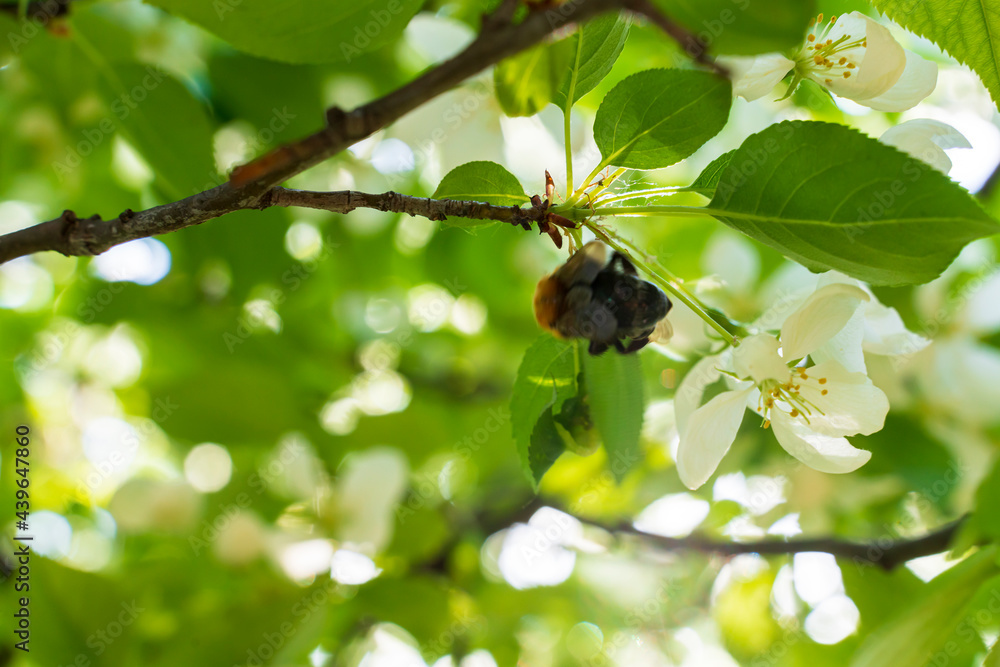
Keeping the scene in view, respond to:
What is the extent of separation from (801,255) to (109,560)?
6.12 feet

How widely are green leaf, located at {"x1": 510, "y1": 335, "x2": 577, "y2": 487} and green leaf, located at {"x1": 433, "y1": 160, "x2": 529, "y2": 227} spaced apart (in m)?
0.16

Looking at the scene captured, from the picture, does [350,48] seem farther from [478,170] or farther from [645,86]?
[645,86]

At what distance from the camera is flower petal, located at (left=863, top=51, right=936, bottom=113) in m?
0.62

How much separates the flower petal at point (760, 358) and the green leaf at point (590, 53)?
0.29m

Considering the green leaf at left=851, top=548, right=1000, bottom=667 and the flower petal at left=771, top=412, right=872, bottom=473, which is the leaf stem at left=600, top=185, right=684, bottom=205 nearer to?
the flower petal at left=771, top=412, right=872, bottom=473

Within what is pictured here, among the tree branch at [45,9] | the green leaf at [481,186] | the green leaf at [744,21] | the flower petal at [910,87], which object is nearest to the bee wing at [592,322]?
the green leaf at [481,186]

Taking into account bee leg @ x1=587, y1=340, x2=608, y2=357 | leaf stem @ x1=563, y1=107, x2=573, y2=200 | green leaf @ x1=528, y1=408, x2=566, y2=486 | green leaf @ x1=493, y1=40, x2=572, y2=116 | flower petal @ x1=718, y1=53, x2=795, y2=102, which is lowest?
green leaf @ x1=528, y1=408, x2=566, y2=486

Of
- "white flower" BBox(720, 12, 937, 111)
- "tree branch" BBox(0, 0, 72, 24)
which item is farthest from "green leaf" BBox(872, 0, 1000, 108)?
"tree branch" BBox(0, 0, 72, 24)

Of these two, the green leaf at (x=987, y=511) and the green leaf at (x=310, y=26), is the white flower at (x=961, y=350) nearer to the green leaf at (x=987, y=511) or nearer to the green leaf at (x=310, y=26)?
the green leaf at (x=987, y=511)

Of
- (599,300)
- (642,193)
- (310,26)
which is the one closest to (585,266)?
(599,300)

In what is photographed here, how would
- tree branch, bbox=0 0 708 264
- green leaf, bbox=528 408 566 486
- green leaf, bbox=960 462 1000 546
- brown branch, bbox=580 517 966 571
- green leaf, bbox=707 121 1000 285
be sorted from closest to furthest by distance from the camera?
1. tree branch, bbox=0 0 708 264
2. green leaf, bbox=707 121 1000 285
3. green leaf, bbox=960 462 1000 546
4. green leaf, bbox=528 408 566 486
5. brown branch, bbox=580 517 966 571

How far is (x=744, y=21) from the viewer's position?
0.41m

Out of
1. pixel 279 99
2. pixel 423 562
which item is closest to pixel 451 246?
pixel 279 99

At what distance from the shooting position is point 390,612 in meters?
1.25
